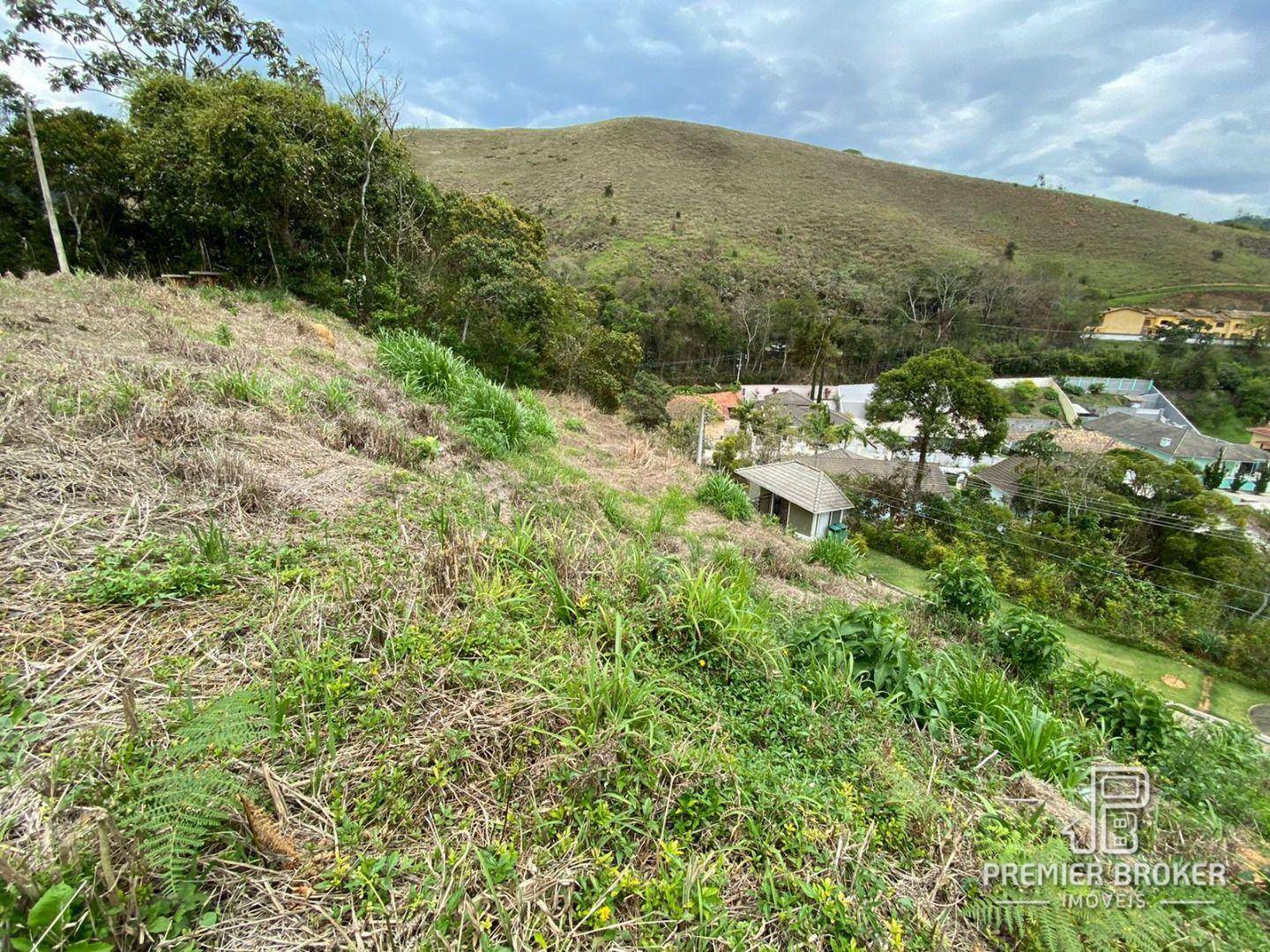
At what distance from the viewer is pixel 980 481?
1781 centimetres

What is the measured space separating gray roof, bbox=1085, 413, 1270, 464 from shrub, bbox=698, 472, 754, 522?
25428 mm

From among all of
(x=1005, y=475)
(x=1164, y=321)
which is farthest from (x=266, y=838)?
(x=1164, y=321)

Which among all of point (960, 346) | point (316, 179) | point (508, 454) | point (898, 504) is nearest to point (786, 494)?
point (898, 504)

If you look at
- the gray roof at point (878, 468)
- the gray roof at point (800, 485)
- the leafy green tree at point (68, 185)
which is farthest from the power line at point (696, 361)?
the leafy green tree at point (68, 185)

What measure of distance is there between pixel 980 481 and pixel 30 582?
72.0ft

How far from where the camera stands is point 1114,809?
2.16m

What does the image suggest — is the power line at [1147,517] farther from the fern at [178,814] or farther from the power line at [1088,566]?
the fern at [178,814]

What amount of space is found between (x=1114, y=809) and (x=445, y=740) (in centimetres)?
290

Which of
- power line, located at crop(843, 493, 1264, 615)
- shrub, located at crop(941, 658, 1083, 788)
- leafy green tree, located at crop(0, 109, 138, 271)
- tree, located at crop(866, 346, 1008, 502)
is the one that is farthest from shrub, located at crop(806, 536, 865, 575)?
leafy green tree, located at crop(0, 109, 138, 271)

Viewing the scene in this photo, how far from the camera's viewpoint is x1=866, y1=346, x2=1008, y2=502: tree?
49.1 ft

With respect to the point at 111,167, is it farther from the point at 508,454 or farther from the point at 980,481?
the point at 980,481

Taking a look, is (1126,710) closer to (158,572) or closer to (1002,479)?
(158,572)
